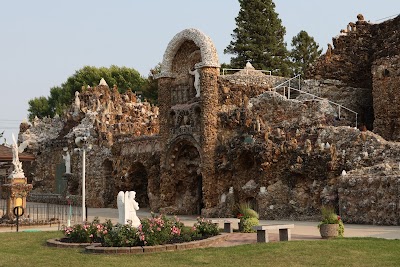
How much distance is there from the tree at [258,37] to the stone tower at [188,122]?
24242mm

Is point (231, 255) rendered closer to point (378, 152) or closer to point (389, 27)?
point (378, 152)

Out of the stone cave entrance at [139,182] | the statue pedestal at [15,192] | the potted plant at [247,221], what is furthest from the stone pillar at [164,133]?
the potted plant at [247,221]

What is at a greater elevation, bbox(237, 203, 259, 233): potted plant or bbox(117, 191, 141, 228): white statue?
bbox(117, 191, 141, 228): white statue

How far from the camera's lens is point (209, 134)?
3272 centimetres

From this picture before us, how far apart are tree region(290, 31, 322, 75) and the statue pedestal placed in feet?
130

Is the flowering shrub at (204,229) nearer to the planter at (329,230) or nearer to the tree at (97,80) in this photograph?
the planter at (329,230)

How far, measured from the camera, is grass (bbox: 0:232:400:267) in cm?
1411

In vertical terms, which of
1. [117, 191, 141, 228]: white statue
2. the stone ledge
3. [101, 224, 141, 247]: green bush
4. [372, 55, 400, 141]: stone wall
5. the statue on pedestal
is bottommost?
the stone ledge

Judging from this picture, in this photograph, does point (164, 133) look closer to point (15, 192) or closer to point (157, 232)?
point (15, 192)

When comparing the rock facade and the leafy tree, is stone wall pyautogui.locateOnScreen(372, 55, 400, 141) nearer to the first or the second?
the rock facade

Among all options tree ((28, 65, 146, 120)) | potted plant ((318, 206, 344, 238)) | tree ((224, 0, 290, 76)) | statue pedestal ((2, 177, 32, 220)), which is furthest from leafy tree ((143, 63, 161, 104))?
potted plant ((318, 206, 344, 238))

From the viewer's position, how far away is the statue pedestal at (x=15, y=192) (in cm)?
2916

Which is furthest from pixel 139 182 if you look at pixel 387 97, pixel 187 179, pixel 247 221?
pixel 247 221

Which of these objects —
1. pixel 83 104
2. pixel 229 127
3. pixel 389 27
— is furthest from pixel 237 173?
pixel 83 104
